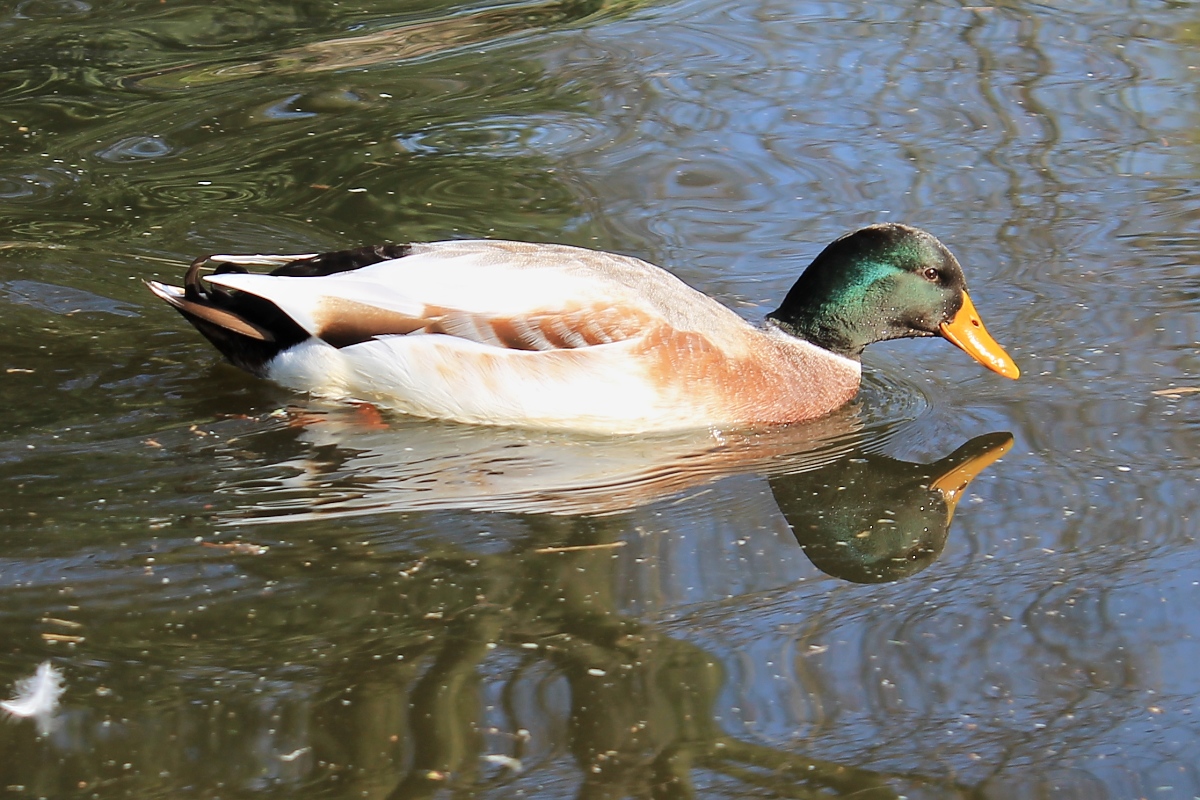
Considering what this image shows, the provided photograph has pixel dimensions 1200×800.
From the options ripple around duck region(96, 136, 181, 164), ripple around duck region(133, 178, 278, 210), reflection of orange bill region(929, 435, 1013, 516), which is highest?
ripple around duck region(96, 136, 181, 164)

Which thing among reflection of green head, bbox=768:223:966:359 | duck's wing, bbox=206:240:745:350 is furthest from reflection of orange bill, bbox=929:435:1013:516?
duck's wing, bbox=206:240:745:350

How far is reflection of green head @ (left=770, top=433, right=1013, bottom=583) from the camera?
15.4ft

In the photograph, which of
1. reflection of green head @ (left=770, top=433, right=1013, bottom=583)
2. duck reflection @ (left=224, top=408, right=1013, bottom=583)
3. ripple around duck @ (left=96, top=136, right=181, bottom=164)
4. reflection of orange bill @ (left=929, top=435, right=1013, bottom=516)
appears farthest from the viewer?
ripple around duck @ (left=96, top=136, right=181, bottom=164)

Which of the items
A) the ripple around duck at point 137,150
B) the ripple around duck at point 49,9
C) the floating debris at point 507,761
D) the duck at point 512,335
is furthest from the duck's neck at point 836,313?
the ripple around duck at point 49,9

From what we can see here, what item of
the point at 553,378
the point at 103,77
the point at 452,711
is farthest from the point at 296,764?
the point at 103,77

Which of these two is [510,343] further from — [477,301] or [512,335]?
[477,301]

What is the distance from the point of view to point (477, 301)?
553 cm

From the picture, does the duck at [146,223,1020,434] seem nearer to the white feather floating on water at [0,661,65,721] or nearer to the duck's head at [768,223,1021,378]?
the duck's head at [768,223,1021,378]

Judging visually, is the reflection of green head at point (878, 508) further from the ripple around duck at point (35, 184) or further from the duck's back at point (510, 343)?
the ripple around duck at point (35, 184)

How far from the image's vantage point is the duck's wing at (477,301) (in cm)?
550

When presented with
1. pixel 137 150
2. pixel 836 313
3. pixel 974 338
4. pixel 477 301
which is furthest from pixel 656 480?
pixel 137 150

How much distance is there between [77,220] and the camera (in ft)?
23.0

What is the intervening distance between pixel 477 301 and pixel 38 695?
2245 mm

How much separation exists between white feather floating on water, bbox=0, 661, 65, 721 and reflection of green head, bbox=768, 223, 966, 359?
10.5 ft
